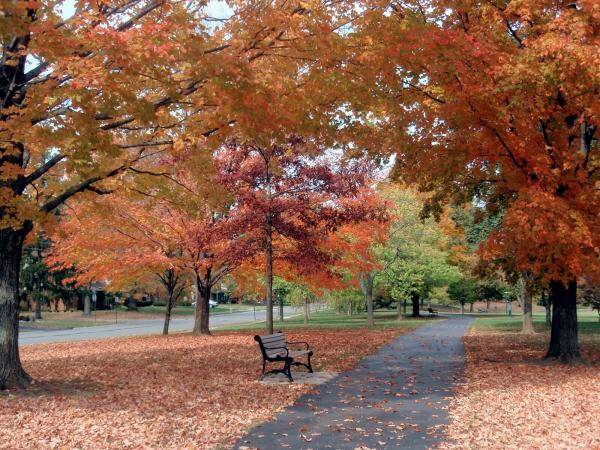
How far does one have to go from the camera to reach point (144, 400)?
8.38 metres

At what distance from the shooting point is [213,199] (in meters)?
12.5

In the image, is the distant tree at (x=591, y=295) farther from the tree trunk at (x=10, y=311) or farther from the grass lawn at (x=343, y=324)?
the tree trunk at (x=10, y=311)

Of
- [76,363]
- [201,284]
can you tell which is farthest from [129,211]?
[76,363]

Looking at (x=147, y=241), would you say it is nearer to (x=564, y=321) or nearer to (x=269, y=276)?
(x=269, y=276)

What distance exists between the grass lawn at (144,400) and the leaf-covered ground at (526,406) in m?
2.66

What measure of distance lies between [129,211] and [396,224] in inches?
602

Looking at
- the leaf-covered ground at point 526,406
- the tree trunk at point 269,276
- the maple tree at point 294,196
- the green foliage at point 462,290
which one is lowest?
the green foliage at point 462,290

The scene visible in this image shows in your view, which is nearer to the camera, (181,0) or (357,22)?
(181,0)

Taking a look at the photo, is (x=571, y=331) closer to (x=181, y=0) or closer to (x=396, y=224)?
(x=181, y=0)

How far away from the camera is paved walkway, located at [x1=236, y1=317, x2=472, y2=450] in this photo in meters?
6.09

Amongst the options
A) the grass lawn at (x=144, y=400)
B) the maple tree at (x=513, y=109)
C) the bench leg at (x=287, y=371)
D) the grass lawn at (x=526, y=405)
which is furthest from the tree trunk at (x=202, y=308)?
the bench leg at (x=287, y=371)

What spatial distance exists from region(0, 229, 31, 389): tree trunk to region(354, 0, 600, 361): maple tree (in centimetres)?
703

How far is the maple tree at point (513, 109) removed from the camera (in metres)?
9.84

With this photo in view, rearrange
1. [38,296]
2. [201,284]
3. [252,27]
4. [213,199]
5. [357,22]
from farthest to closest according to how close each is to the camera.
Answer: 1. [38,296]
2. [201,284]
3. [213,199]
4. [357,22]
5. [252,27]
